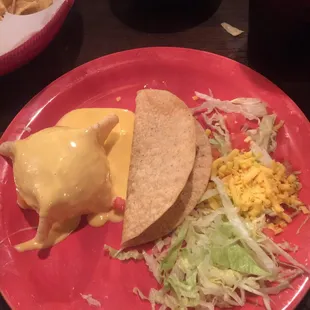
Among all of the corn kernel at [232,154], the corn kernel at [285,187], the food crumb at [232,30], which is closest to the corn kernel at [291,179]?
the corn kernel at [285,187]

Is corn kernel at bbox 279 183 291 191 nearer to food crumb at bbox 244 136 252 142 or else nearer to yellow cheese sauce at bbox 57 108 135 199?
food crumb at bbox 244 136 252 142

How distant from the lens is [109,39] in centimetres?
170

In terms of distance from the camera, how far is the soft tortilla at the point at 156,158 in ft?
4.20

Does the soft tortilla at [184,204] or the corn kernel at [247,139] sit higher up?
the corn kernel at [247,139]

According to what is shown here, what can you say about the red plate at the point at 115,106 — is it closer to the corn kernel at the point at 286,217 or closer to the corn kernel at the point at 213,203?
the corn kernel at the point at 286,217

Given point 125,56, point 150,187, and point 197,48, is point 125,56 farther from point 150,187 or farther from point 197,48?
point 150,187

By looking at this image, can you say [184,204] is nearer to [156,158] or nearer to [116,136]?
[156,158]

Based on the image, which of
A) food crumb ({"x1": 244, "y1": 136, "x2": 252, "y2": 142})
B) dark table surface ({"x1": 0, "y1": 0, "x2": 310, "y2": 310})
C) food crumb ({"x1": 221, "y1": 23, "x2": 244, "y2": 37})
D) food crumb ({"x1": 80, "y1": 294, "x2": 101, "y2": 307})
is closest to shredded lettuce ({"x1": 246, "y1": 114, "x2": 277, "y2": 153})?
food crumb ({"x1": 244, "y1": 136, "x2": 252, "y2": 142})

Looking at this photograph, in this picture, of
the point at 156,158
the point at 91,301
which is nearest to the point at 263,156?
the point at 156,158

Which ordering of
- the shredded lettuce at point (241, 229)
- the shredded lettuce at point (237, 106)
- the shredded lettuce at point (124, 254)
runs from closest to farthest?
1. the shredded lettuce at point (241, 229)
2. the shredded lettuce at point (124, 254)
3. the shredded lettuce at point (237, 106)

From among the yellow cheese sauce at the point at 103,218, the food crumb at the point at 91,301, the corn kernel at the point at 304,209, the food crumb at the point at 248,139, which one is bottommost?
the food crumb at the point at 91,301

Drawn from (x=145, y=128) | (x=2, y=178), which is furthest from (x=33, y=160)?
(x=145, y=128)

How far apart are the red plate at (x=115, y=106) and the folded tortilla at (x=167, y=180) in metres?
0.09

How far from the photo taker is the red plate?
4.18 ft
